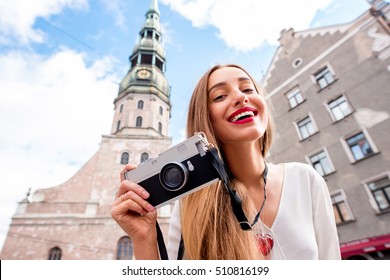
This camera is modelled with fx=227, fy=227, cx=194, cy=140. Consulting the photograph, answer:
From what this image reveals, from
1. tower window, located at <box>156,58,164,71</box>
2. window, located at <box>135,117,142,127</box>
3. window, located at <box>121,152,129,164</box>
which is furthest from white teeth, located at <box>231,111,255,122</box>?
tower window, located at <box>156,58,164,71</box>

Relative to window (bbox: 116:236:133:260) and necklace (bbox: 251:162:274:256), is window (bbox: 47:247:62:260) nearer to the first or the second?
window (bbox: 116:236:133:260)

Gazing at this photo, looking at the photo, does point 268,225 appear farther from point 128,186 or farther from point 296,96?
point 296,96

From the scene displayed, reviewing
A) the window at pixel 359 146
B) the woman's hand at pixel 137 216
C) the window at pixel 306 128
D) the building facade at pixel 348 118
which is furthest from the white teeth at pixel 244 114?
the window at pixel 306 128

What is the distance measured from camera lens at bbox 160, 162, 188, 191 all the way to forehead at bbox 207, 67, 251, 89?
28.9 inches

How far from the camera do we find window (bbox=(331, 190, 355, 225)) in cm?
927

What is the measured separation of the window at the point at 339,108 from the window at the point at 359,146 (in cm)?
116

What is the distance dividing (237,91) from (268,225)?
2.91ft

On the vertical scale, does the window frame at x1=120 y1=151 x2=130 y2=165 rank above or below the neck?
above

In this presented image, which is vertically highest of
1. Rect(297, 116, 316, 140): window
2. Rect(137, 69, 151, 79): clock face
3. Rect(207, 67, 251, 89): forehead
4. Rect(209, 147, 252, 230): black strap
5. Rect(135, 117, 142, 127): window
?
Rect(137, 69, 151, 79): clock face

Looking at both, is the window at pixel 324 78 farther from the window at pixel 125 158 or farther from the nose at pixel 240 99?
the window at pixel 125 158

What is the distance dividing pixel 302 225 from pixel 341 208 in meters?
10.3

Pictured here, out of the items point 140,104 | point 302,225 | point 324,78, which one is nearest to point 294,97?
point 324,78

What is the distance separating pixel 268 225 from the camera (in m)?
1.37

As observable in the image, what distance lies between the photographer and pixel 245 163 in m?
1.57
